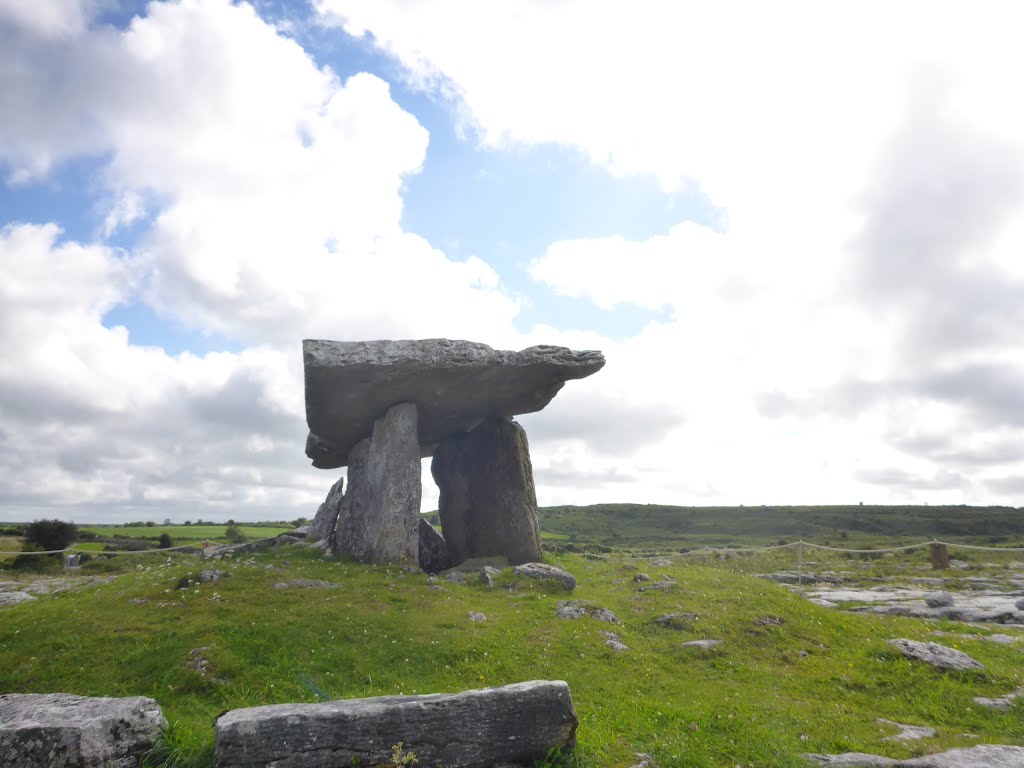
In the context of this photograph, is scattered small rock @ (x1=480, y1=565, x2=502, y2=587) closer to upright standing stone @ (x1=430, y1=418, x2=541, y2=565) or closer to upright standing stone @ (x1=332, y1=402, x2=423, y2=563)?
upright standing stone @ (x1=332, y1=402, x2=423, y2=563)

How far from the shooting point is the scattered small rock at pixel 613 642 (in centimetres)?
1366

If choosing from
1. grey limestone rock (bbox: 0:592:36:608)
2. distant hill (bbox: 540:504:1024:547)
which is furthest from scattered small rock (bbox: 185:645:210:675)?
distant hill (bbox: 540:504:1024:547)

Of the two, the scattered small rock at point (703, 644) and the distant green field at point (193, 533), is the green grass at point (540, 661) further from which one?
the distant green field at point (193, 533)

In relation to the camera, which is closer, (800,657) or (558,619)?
(800,657)

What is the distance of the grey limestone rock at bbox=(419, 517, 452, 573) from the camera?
80.4ft

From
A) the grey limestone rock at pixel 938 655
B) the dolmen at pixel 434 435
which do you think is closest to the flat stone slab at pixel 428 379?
the dolmen at pixel 434 435

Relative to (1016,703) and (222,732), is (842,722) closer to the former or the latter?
(1016,703)

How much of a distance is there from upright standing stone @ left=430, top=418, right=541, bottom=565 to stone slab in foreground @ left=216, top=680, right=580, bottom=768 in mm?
15593

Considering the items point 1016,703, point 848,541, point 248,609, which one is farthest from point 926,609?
point 848,541

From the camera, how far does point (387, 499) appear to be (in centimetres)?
2111

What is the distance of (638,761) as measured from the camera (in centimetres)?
805

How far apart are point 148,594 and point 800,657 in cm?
1481

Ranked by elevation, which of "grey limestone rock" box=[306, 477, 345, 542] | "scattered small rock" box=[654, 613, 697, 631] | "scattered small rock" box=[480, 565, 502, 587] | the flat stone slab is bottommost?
"scattered small rock" box=[654, 613, 697, 631]

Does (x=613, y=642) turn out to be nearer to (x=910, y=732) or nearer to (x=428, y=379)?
(x=910, y=732)
